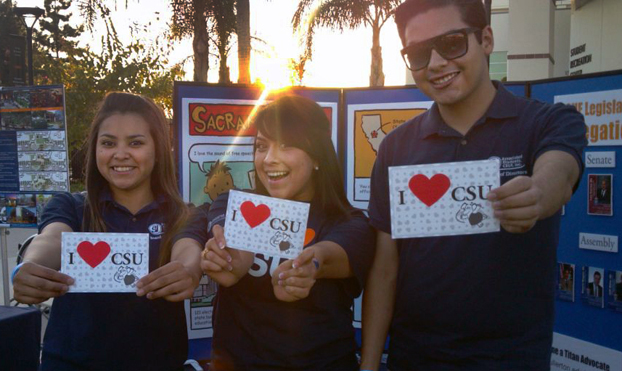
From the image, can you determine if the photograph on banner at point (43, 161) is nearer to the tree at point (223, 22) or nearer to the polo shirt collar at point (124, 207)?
the polo shirt collar at point (124, 207)

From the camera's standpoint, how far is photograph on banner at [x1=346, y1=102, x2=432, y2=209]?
405 cm

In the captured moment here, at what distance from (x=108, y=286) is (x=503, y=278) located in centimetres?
131

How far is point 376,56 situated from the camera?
18.0 meters

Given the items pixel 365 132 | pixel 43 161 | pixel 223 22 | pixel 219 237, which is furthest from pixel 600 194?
pixel 223 22

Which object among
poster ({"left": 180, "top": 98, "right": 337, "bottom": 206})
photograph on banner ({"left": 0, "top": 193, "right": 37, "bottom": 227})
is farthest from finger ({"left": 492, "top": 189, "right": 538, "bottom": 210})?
photograph on banner ({"left": 0, "top": 193, "right": 37, "bottom": 227})

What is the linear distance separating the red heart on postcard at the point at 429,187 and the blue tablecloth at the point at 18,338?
6.59 feet

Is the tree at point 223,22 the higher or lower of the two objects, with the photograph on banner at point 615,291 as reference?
higher

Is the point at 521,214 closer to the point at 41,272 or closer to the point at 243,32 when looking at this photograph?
the point at 41,272

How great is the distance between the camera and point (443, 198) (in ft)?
5.31

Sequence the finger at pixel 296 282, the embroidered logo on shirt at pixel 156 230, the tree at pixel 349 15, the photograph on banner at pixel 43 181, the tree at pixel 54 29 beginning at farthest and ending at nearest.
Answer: the tree at pixel 54 29 → the tree at pixel 349 15 → the photograph on banner at pixel 43 181 → the embroidered logo on shirt at pixel 156 230 → the finger at pixel 296 282

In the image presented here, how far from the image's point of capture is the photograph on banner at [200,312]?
393 centimetres

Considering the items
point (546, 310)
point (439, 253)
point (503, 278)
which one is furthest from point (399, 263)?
point (546, 310)

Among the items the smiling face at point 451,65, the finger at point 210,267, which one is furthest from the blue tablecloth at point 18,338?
the smiling face at point 451,65

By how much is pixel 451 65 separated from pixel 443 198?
467 millimetres
